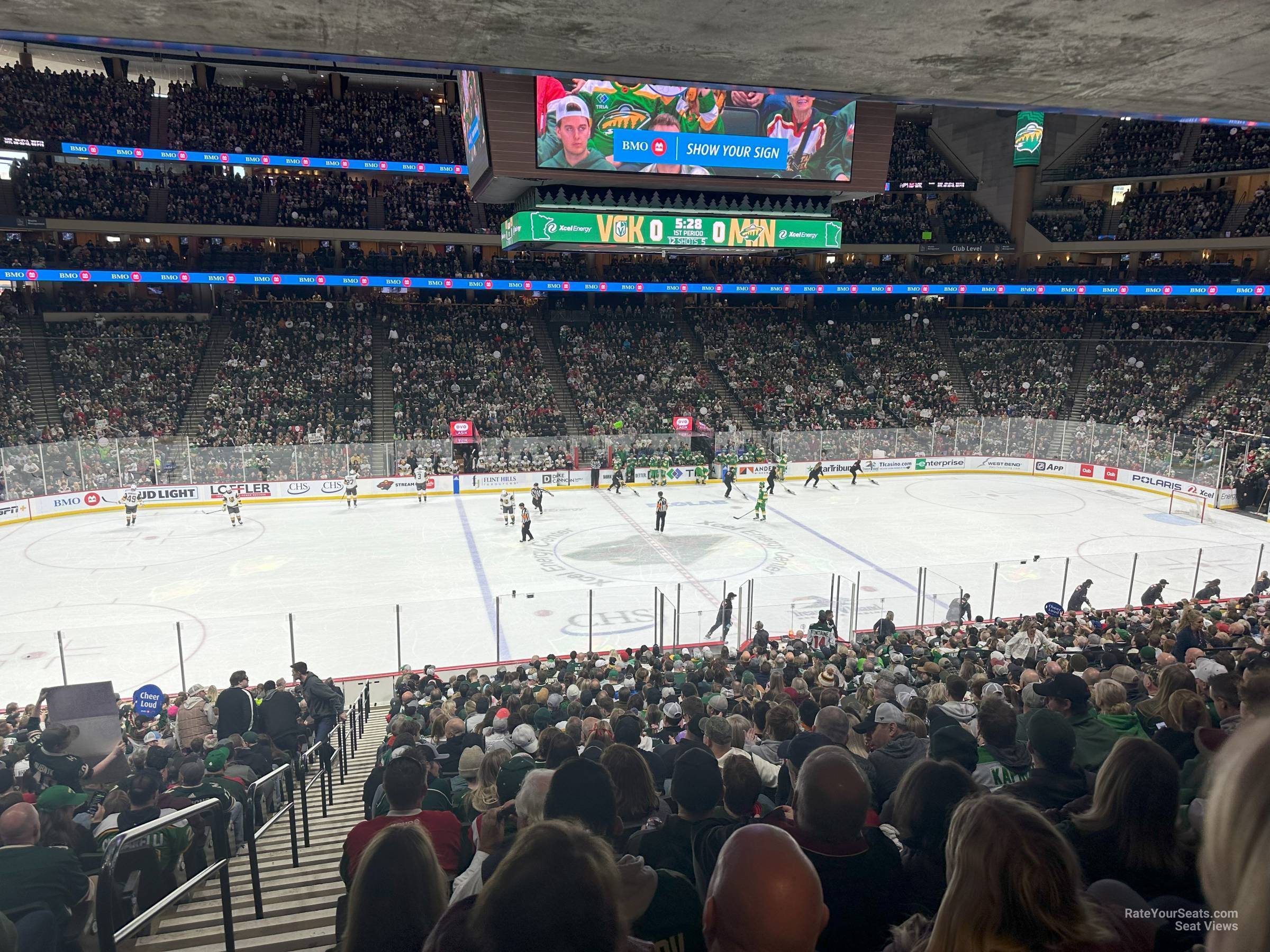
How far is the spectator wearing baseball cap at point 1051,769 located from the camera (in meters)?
3.76

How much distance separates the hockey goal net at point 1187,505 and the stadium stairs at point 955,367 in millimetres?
12225

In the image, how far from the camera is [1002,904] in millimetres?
1957

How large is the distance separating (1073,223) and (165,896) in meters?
51.7

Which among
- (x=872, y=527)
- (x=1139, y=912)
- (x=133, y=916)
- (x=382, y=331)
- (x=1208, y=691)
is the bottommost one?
(x=872, y=527)

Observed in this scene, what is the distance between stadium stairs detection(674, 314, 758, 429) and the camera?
1532 inches

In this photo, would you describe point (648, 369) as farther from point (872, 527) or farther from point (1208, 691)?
point (1208, 691)

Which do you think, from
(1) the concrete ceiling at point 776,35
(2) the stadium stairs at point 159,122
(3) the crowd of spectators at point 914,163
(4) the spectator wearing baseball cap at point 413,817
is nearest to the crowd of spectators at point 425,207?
(2) the stadium stairs at point 159,122

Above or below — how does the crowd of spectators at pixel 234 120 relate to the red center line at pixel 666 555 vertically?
above

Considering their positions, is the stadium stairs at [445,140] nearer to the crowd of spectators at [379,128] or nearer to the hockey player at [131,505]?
the crowd of spectators at [379,128]

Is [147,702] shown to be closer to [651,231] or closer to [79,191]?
[651,231]

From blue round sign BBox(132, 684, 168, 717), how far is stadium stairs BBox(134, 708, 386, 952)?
4901 millimetres

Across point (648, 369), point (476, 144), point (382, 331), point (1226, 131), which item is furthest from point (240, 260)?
point (1226, 131)

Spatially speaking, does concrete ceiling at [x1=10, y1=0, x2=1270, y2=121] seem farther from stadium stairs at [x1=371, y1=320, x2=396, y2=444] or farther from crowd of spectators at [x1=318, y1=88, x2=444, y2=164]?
crowd of spectators at [x1=318, y1=88, x2=444, y2=164]

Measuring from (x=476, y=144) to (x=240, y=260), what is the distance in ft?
80.3
